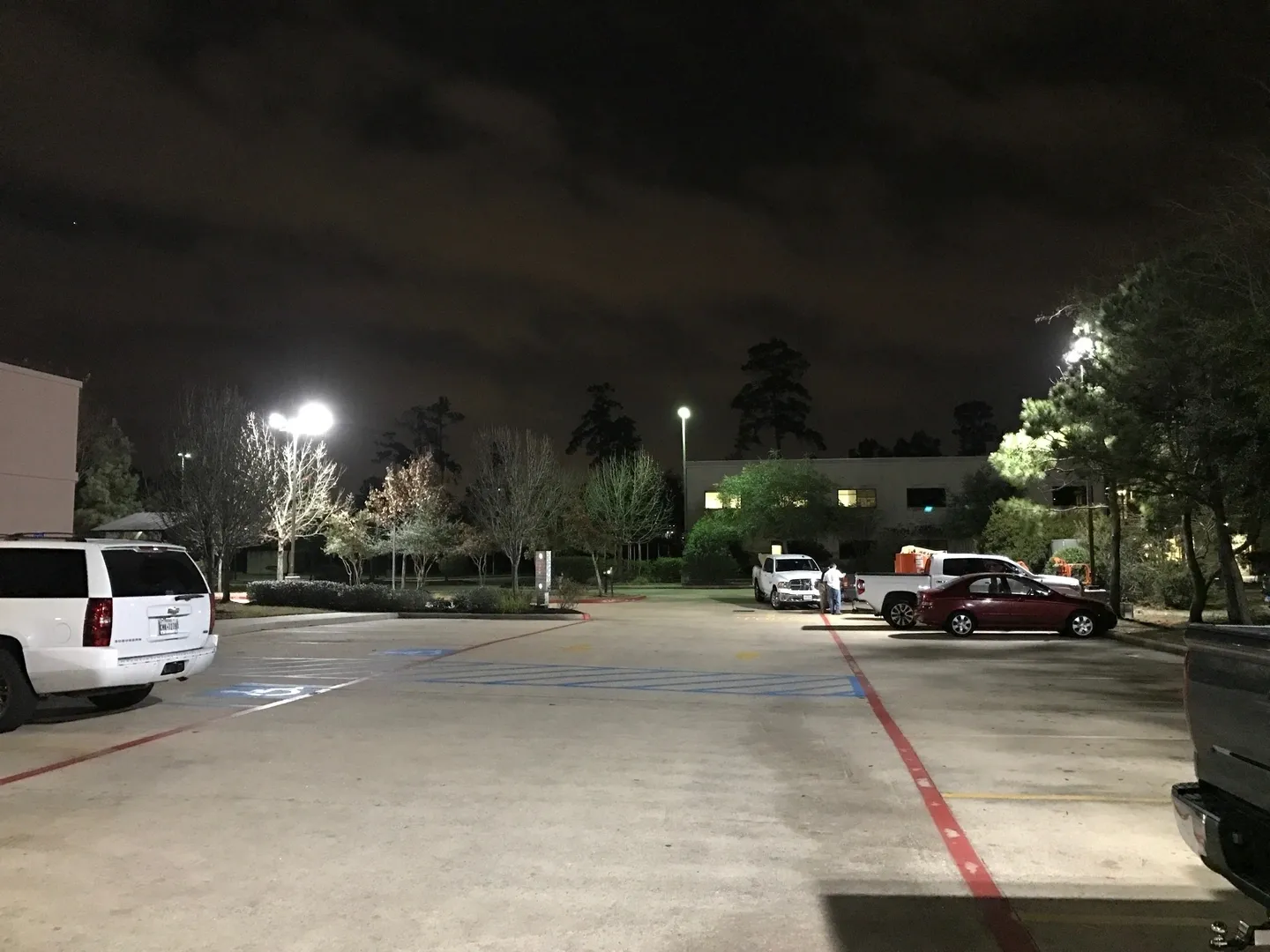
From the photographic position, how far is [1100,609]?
856 inches

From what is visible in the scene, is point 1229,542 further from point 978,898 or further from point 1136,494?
point 978,898

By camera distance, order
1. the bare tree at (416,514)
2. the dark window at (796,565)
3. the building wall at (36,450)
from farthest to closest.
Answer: the bare tree at (416,514), the dark window at (796,565), the building wall at (36,450)

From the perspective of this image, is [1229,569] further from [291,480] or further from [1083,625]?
[291,480]

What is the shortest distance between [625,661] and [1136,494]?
13.6 metres

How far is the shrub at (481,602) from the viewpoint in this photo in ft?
91.7

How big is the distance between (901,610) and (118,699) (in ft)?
59.3

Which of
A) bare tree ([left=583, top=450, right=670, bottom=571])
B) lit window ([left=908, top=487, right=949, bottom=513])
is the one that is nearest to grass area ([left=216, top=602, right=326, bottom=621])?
bare tree ([left=583, top=450, right=670, bottom=571])

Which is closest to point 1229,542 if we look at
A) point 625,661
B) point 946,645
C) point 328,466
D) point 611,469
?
point 946,645

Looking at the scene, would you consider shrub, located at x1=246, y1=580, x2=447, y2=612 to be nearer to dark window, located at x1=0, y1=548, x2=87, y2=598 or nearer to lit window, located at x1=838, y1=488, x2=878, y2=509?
dark window, located at x1=0, y1=548, x2=87, y2=598

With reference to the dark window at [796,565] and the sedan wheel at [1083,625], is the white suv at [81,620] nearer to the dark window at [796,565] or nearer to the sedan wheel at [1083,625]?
the sedan wheel at [1083,625]

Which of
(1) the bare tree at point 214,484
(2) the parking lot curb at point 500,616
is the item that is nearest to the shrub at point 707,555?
(2) the parking lot curb at point 500,616

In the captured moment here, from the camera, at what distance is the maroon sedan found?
21750 mm

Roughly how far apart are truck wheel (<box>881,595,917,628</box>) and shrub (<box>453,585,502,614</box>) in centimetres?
1068

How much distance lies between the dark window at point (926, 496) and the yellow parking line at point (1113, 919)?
5858cm
